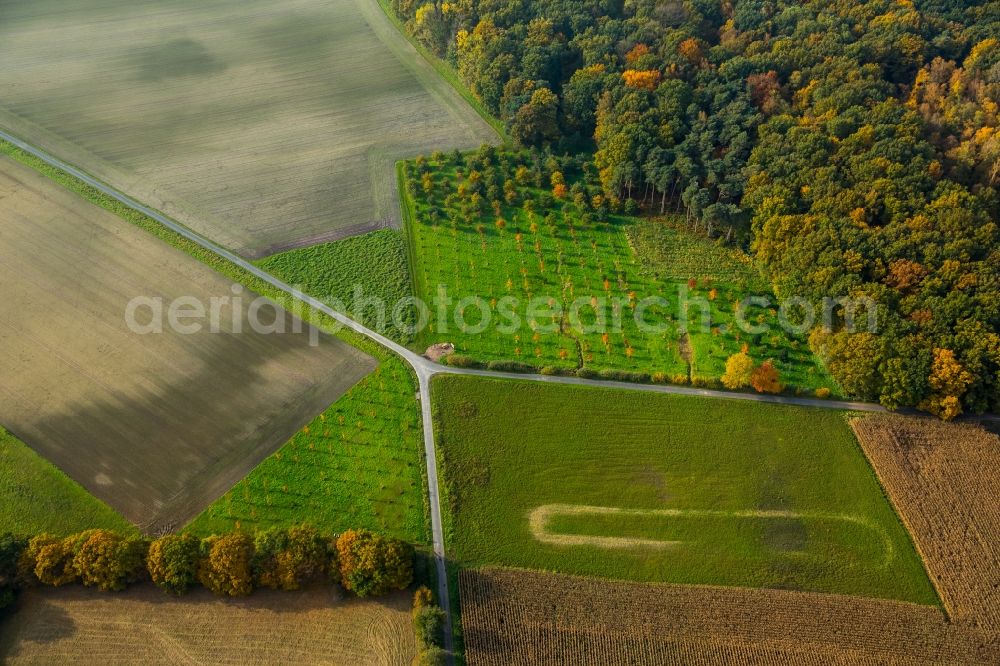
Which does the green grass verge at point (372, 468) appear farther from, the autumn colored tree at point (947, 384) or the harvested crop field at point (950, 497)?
the autumn colored tree at point (947, 384)

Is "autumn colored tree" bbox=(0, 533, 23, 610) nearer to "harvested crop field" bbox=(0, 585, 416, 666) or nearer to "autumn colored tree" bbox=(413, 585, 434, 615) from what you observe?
"harvested crop field" bbox=(0, 585, 416, 666)

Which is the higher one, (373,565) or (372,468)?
(372,468)

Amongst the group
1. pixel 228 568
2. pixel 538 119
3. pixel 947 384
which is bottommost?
pixel 228 568

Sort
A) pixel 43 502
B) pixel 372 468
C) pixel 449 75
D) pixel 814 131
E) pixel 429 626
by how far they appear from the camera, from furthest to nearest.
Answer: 1. pixel 449 75
2. pixel 814 131
3. pixel 372 468
4. pixel 43 502
5. pixel 429 626

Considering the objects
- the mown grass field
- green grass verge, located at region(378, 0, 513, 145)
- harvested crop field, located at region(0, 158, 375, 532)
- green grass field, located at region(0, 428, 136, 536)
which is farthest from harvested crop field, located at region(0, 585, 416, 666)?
green grass verge, located at region(378, 0, 513, 145)

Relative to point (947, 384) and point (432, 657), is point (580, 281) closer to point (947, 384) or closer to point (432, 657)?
point (947, 384)

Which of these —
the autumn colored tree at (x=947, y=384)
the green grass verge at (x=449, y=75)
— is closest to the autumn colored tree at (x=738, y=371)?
the autumn colored tree at (x=947, y=384)

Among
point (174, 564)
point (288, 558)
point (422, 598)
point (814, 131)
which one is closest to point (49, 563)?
point (174, 564)
